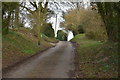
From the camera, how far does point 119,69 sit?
36.0 feet

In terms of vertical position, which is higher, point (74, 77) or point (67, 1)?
point (67, 1)

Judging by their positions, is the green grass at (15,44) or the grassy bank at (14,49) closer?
the grassy bank at (14,49)

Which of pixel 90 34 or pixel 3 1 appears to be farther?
A: pixel 90 34

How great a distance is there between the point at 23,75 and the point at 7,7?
8085 mm

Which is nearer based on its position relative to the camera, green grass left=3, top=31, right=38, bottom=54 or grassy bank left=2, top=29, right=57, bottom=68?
grassy bank left=2, top=29, right=57, bottom=68

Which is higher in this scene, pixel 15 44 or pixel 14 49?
pixel 15 44

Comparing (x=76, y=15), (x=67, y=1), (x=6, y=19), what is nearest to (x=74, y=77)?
(x=6, y=19)

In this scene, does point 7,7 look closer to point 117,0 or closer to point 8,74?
point 8,74

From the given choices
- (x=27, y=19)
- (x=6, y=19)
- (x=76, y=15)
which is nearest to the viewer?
(x=6, y=19)

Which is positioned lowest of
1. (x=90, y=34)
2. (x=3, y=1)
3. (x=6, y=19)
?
(x=90, y=34)

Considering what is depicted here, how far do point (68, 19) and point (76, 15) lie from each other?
140 inches

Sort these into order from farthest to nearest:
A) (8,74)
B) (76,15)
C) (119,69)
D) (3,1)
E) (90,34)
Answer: (76,15), (90,34), (3,1), (8,74), (119,69)

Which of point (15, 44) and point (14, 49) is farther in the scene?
point (15, 44)

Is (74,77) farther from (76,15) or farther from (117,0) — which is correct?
(76,15)
